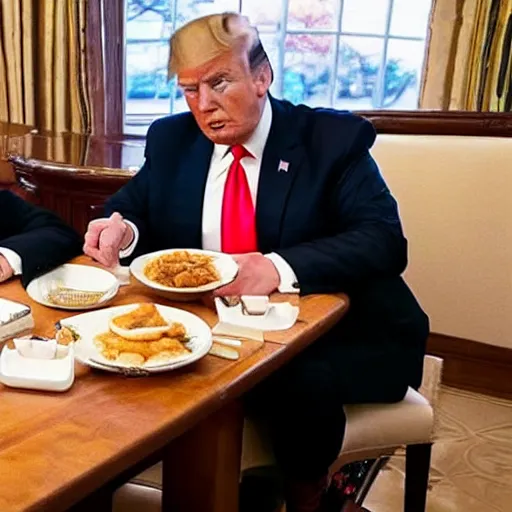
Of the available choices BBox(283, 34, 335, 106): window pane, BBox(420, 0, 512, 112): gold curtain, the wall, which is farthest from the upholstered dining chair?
BBox(283, 34, 335, 106): window pane

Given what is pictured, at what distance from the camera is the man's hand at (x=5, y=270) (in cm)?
140

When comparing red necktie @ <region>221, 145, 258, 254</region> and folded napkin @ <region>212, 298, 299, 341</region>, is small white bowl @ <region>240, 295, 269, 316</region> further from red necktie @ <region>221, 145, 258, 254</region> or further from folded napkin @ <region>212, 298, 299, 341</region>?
red necktie @ <region>221, 145, 258, 254</region>

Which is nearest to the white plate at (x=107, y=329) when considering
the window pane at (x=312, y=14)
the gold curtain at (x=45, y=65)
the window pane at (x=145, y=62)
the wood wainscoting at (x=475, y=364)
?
the wood wainscoting at (x=475, y=364)

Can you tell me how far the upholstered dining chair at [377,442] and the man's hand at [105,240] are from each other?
40 cm

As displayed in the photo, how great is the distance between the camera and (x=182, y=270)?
1390mm

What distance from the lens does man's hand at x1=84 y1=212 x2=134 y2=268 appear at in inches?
57.8

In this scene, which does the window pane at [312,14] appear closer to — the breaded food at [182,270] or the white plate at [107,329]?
the breaded food at [182,270]

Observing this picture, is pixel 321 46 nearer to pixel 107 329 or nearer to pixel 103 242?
pixel 103 242

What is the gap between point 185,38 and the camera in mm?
1507

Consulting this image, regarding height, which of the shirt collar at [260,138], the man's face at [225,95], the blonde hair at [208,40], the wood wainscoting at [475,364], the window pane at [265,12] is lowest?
the wood wainscoting at [475,364]

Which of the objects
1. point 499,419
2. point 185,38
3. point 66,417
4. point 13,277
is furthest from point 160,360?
point 499,419

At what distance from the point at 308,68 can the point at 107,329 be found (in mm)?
2381

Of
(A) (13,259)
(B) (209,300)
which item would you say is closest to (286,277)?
(B) (209,300)

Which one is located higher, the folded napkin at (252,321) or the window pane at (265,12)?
the window pane at (265,12)
